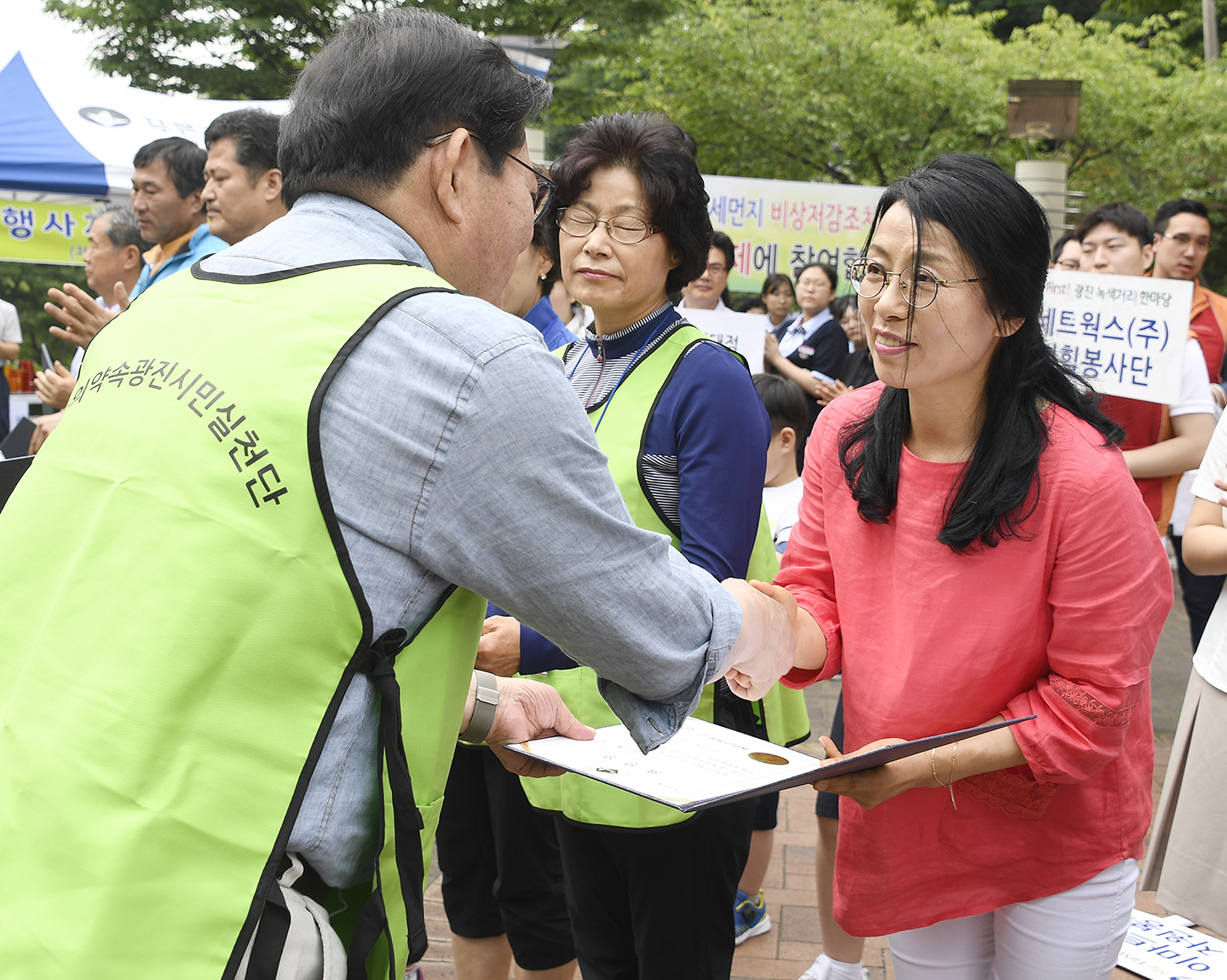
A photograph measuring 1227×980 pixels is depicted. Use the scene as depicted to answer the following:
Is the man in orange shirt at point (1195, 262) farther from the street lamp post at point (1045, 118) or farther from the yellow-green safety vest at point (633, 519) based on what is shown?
the yellow-green safety vest at point (633, 519)

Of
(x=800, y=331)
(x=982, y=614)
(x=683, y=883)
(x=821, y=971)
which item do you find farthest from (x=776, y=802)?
(x=800, y=331)

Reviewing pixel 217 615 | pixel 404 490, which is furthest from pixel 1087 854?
pixel 217 615

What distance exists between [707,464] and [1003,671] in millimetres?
650

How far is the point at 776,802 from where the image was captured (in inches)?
131

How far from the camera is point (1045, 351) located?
6.08ft

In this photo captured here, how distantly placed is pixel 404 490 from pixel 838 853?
1273 mm

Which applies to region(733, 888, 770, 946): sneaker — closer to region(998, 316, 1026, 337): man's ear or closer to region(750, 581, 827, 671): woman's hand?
region(750, 581, 827, 671): woman's hand

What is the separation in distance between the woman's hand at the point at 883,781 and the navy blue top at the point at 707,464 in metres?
0.47

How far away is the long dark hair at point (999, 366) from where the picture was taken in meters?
1.71

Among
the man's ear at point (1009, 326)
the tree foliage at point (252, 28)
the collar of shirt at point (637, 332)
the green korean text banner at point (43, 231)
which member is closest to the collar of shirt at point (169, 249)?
the collar of shirt at point (637, 332)

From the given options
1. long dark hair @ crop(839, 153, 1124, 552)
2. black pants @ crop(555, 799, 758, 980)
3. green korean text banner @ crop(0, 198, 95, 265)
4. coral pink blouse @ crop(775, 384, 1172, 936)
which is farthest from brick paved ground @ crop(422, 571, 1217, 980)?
green korean text banner @ crop(0, 198, 95, 265)

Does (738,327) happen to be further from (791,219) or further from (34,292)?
(34,292)

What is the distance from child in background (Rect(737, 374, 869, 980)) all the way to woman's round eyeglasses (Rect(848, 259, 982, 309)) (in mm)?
A: 1380

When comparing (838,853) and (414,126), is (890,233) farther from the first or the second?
(838,853)
